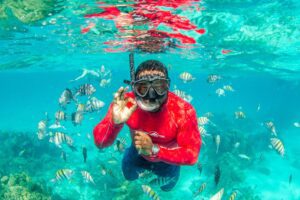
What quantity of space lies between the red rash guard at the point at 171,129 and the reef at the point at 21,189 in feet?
20.3

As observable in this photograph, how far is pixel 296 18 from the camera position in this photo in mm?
13828

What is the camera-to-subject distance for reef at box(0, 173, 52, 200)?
9.84 metres

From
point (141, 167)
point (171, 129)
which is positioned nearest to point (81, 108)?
point (141, 167)

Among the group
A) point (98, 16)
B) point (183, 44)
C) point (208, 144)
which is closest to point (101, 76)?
point (98, 16)

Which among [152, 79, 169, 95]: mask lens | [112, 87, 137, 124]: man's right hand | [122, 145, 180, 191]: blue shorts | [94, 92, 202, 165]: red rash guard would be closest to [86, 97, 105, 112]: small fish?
[122, 145, 180, 191]: blue shorts

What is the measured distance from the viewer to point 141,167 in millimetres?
6746

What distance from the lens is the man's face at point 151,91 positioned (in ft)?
14.7

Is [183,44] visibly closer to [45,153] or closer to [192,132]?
[45,153]

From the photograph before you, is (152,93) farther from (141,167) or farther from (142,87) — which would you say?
(141,167)

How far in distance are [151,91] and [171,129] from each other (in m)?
1.05

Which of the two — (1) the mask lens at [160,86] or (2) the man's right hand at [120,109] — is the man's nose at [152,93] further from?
(2) the man's right hand at [120,109]

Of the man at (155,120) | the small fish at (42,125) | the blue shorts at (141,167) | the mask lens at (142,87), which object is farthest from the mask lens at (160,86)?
the small fish at (42,125)

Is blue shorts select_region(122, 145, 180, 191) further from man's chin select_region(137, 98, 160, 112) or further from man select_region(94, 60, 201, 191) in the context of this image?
man's chin select_region(137, 98, 160, 112)

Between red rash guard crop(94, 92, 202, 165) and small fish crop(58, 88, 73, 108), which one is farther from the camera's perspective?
small fish crop(58, 88, 73, 108)
